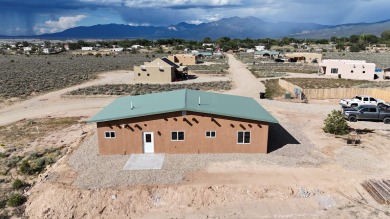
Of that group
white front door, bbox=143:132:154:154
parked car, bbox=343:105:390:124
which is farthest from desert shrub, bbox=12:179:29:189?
parked car, bbox=343:105:390:124

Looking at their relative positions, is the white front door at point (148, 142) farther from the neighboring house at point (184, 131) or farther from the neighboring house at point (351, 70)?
the neighboring house at point (351, 70)

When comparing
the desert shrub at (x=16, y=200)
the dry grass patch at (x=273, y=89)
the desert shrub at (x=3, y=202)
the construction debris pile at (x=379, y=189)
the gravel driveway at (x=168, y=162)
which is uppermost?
the dry grass patch at (x=273, y=89)

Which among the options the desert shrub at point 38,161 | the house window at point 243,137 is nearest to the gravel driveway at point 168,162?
the house window at point 243,137

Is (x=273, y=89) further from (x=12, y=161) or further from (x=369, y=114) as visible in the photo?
(x=12, y=161)

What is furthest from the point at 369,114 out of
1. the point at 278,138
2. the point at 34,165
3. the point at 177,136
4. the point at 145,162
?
the point at 34,165

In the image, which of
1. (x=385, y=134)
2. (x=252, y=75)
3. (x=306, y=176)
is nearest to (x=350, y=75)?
(x=252, y=75)

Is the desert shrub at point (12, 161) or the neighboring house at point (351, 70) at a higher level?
the neighboring house at point (351, 70)
